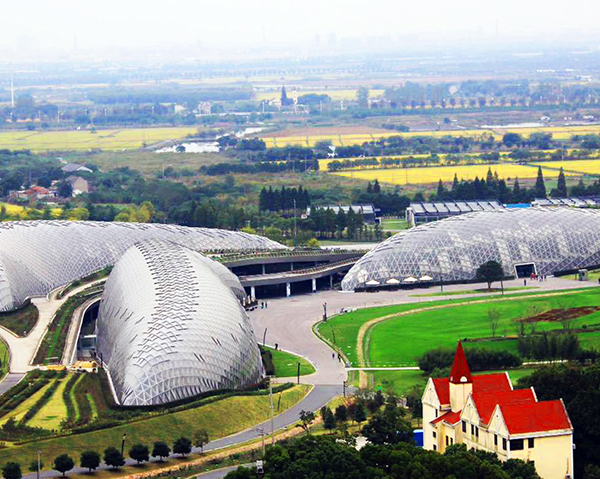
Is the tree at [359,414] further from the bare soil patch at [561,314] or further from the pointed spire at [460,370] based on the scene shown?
the bare soil patch at [561,314]

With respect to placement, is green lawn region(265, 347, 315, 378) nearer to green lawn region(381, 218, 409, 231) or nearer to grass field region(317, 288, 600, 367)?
grass field region(317, 288, 600, 367)

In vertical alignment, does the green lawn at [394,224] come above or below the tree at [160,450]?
below

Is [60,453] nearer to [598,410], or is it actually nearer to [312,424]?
[312,424]

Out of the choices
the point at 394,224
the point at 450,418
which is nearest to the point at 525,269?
the point at 394,224

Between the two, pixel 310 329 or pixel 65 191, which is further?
pixel 65 191

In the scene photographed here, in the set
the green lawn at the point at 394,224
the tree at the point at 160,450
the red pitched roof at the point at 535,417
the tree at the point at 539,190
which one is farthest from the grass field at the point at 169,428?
the tree at the point at 539,190

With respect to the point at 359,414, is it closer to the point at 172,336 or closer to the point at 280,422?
the point at 280,422
